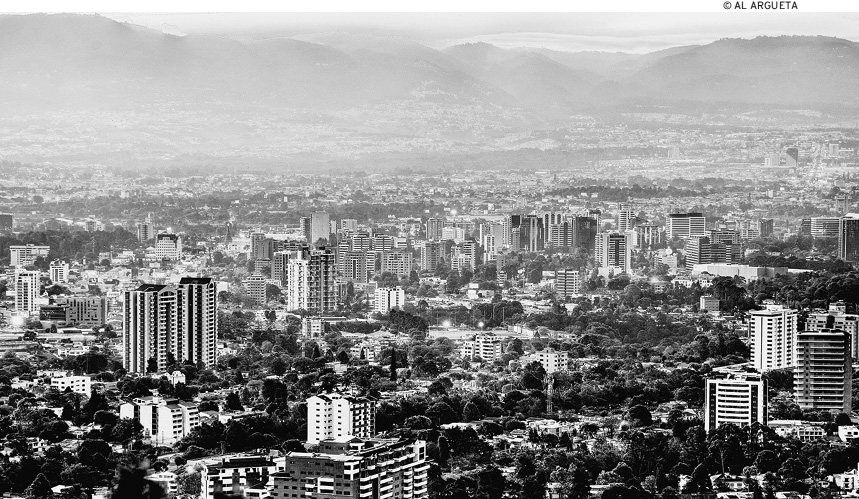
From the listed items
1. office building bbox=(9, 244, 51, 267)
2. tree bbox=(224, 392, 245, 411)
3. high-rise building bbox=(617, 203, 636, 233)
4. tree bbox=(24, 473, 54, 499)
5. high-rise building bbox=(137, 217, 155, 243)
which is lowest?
tree bbox=(24, 473, 54, 499)

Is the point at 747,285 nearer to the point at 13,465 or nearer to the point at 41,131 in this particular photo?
the point at 13,465

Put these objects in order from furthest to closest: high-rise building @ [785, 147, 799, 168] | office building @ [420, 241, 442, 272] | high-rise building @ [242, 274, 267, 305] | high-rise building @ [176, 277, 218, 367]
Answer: high-rise building @ [785, 147, 799, 168], office building @ [420, 241, 442, 272], high-rise building @ [242, 274, 267, 305], high-rise building @ [176, 277, 218, 367]

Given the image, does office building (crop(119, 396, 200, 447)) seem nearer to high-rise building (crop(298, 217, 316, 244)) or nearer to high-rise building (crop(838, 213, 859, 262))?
high-rise building (crop(838, 213, 859, 262))

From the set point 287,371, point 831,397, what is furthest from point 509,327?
point 831,397

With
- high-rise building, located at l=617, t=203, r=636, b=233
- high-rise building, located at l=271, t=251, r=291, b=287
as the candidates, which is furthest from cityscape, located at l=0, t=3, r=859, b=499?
high-rise building, located at l=617, t=203, r=636, b=233

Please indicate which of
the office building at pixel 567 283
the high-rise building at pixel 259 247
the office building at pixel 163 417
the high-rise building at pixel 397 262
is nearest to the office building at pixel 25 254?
the high-rise building at pixel 259 247

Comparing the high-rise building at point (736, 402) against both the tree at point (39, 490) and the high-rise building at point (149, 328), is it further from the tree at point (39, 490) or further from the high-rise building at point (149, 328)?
the high-rise building at point (149, 328)
